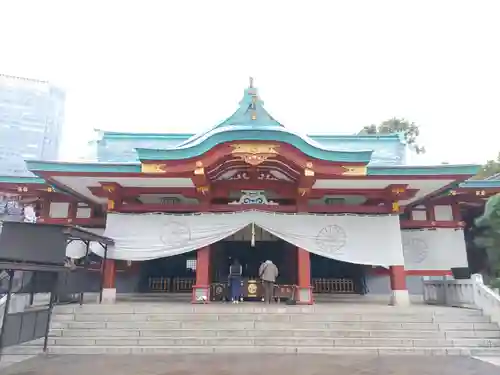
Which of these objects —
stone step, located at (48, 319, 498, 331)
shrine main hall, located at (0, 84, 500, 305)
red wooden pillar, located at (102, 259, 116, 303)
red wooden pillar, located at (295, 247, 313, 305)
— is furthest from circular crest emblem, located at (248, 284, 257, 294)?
red wooden pillar, located at (102, 259, 116, 303)

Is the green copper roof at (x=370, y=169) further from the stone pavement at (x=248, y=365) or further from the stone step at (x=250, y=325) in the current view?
the stone pavement at (x=248, y=365)

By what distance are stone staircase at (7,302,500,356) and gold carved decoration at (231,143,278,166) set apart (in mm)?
3627

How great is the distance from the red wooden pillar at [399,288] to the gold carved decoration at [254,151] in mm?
4825

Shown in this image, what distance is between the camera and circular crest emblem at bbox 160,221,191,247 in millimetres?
11172

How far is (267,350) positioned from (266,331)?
56 cm

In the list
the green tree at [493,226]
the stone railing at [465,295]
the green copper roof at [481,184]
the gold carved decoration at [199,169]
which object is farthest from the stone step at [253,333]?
the green copper roof at [481,184]

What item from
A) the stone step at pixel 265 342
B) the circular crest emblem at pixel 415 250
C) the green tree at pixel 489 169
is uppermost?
the green tree at pixel 489 169

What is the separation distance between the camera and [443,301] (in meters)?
11.7

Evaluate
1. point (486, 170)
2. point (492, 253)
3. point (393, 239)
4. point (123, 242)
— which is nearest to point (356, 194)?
point (393, 239)

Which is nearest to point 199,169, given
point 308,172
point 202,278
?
point 308,172

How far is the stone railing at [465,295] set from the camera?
8.80 m

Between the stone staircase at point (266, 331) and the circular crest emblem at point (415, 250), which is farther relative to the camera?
the circular crest emblem at point (415, 250)

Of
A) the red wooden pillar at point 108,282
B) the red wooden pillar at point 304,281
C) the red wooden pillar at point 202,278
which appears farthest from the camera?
the red wooden pillar at point 108,282

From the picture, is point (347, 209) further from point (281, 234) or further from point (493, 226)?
point (493, 226)
